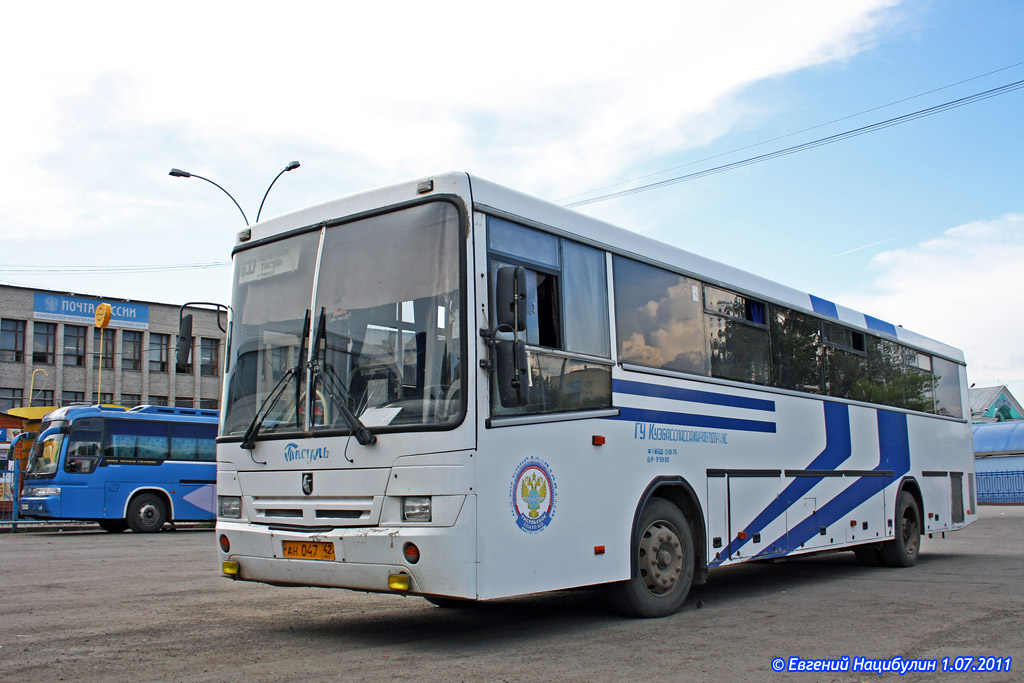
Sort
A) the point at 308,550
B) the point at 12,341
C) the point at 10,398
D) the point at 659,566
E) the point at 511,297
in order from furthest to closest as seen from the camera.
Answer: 1. the point at 10,398
2. the point at 12,341
3. the point at 659,566
4. the point at 308,550
5. the point at 511,297

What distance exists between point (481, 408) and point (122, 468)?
1934 cm

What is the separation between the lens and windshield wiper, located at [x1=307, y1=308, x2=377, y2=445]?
6637 millimetres

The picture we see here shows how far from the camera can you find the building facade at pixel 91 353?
49.4 m

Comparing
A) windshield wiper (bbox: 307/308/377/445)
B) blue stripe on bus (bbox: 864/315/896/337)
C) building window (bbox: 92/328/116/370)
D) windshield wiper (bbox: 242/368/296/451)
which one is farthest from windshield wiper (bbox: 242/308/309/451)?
building window (bbox: 92/328/116/370)

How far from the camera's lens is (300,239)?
7586 millimetres

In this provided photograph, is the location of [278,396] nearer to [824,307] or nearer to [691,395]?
[691,395]

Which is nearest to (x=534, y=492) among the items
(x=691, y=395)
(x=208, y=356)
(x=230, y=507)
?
(x=230, y=507)

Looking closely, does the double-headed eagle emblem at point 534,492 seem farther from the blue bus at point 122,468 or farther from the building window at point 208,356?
the building window at point 208,356

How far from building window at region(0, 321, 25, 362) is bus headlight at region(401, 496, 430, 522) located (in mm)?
49321

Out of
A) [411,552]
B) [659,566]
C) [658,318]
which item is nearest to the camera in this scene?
[411,552]

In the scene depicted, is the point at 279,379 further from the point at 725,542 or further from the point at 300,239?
the point at 725,542

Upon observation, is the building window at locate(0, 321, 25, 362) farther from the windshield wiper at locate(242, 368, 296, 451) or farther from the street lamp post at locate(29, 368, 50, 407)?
the windshield wiper at locate(242, 368, 296, 451)

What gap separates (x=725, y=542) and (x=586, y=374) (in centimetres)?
258

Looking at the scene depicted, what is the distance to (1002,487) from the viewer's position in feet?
132
